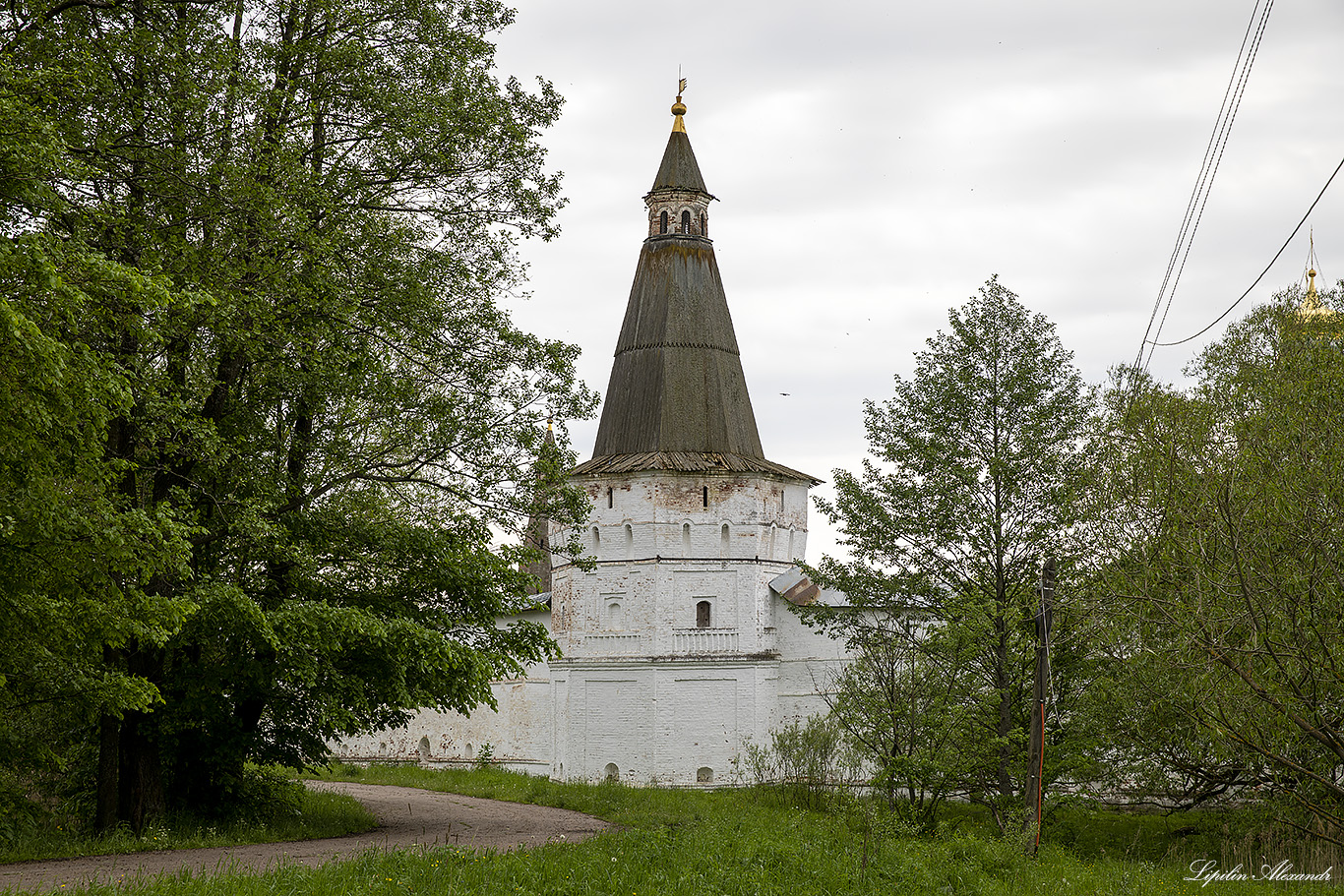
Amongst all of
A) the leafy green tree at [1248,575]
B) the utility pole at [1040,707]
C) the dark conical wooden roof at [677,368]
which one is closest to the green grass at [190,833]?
the utility pole at [1040,707]

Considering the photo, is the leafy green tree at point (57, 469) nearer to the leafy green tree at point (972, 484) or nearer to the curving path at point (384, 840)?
the curving path at point (384, 840)

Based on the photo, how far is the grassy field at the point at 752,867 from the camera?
31.3 ft

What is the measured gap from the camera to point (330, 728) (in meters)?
14.6

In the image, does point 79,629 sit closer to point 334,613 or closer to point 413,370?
point 334,613

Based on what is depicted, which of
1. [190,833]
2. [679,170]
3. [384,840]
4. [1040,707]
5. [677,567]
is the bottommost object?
[384,840]

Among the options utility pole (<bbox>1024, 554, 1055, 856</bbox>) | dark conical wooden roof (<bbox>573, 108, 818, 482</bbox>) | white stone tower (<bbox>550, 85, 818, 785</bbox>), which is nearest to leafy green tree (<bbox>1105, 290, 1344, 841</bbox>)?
utility pole (<bbox>1024, 554, 1055, 856</bbox>)

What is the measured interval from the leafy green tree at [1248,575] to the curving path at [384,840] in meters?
6.72

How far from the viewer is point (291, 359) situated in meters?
13.4

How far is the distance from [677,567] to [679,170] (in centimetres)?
1006

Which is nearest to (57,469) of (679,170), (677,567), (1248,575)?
(1248,575)

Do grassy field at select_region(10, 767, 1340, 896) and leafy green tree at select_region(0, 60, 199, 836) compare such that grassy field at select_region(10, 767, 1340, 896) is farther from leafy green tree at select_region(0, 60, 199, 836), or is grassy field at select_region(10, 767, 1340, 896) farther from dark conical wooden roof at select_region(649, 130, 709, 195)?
dark conical wooden roof at select_region(649, 130, 709, 195)

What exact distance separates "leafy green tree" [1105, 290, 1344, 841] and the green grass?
939cm

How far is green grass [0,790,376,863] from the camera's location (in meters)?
11.7

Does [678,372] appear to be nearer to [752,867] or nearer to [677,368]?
[677,368]
